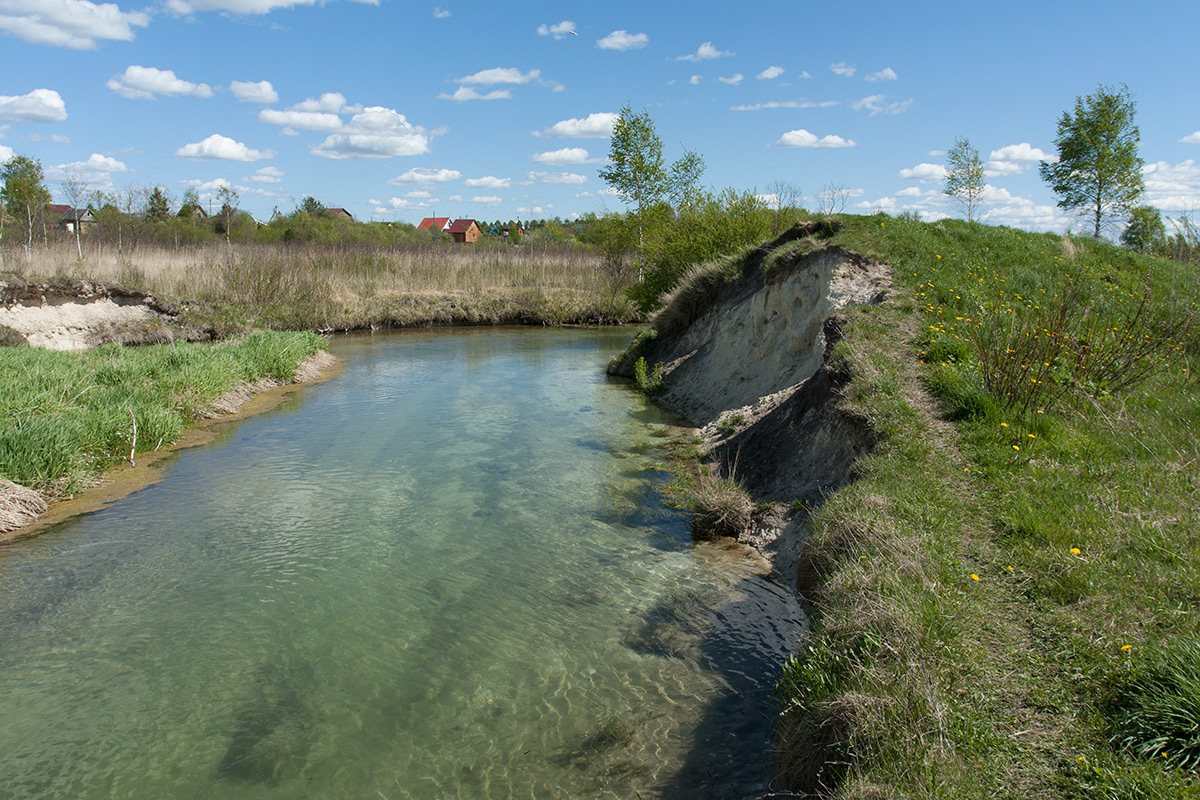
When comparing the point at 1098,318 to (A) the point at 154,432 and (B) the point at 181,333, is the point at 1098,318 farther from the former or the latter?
(B) the point at 181,333

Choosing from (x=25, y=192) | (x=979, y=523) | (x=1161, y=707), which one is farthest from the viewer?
(x=25, y=192)

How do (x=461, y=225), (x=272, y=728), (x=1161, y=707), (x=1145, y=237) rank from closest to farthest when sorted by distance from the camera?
1. (x=1161, y=707)
2. (x=272, y=728)
3. (x=1145, y=237)
4. (x=461, y=225)

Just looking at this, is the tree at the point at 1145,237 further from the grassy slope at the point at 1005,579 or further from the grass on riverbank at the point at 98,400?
the grass on riverbank at the point at 98,400

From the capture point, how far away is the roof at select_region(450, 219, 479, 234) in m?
99.4

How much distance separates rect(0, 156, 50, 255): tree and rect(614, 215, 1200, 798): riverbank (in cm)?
3295

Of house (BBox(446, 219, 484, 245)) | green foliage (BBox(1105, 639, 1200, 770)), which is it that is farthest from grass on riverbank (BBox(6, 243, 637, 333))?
house (BBox(446, 219, 484, 245))

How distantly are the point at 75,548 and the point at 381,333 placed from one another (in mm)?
21420

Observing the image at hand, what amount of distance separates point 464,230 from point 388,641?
9938 centimetres

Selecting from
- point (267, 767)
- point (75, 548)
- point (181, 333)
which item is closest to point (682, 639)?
point (267, 767)

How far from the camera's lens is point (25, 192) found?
2908 cm

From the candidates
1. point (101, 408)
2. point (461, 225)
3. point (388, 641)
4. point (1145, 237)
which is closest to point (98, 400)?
point (101, 408)

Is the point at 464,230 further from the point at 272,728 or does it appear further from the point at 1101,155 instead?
the point at 272,728

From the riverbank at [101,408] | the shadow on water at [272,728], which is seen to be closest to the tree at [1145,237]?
the shadow on water at [272,728]

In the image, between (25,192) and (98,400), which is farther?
(25,192)
